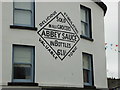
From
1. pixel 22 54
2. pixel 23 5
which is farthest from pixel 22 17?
pixel 22 54

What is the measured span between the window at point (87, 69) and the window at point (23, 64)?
119 inches

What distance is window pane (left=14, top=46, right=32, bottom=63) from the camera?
42.2 feet

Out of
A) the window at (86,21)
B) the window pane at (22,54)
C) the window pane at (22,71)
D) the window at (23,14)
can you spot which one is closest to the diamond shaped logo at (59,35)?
the window at (23,14)

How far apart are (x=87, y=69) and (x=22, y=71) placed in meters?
3.62

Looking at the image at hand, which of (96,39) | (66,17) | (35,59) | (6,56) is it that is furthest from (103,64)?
(6,56)

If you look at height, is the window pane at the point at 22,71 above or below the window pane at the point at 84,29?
below

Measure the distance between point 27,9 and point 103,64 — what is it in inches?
213

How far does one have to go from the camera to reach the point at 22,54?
42.6 feet

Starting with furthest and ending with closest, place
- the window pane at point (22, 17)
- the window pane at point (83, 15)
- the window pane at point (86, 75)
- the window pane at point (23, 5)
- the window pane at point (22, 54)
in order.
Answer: the window pane at point (83, 15) < the window pane at point (86, 75) < the window pane at point (23, 5) < the window pane at point (22, 17) < the window pane at point (22, 54)

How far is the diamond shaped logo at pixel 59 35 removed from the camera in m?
13.5

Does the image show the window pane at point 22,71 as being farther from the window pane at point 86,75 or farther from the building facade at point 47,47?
the window pane at point 86,75

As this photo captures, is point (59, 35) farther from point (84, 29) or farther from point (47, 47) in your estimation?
point (84, 29)

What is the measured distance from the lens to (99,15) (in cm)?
1678

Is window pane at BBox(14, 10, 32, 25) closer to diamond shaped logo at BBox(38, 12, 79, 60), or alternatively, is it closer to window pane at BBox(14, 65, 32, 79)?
diamond shaped logo at BBox(38, 12, 79, 60)
